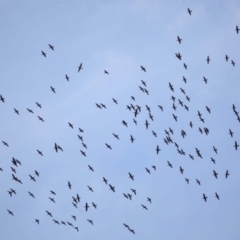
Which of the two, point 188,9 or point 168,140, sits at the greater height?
point 188,9

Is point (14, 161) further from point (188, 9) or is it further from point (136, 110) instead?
point (188, 9)

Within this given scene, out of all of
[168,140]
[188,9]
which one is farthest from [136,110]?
[188,9]

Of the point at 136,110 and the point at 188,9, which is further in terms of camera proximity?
the point at 136,110

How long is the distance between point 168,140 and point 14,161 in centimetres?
2319

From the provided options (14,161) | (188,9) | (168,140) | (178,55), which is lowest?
(14,161)

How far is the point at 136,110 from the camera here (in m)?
56.3

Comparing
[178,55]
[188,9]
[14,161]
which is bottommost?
[14,161]

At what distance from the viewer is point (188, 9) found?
51188 millimetres

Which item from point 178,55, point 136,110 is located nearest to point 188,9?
point 178,55

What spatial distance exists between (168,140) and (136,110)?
6801mm

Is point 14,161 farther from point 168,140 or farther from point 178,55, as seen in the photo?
point 178,55

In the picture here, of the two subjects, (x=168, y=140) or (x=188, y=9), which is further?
(x=168, y=140)

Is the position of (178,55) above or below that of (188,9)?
below

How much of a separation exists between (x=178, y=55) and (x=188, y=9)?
647cm
